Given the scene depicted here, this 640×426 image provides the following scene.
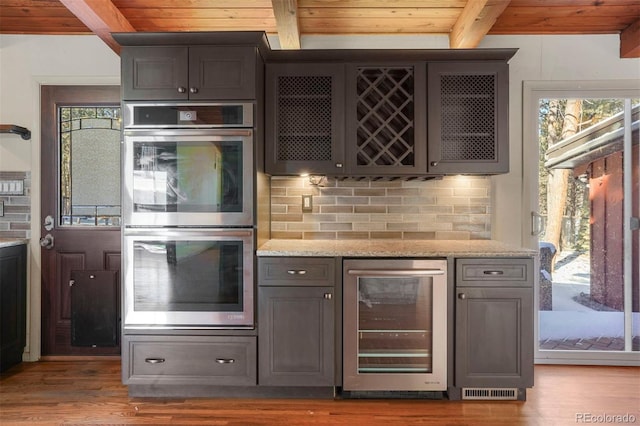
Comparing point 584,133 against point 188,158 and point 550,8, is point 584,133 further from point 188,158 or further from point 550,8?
point 188,158

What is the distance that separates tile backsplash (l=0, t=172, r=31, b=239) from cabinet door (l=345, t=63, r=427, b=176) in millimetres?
2416

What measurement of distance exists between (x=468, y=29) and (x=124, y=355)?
2.98 meters

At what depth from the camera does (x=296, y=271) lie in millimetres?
2189

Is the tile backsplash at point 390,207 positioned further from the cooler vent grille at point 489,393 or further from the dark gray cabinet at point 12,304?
the dark gray cabinet at point 12,304

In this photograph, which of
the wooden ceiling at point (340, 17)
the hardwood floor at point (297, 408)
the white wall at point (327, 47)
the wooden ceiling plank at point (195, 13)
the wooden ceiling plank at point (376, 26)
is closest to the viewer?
the hardwood floor at point (297, 408)

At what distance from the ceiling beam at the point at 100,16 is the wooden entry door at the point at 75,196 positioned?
0.50 meters

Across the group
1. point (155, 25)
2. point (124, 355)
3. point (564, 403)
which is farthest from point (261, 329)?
point (155, 25)

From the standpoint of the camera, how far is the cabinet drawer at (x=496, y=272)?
2162mm

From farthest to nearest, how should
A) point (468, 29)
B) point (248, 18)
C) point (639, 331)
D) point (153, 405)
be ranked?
point (639, 331), point (248, 18), point (468, 29), point (153, 405)

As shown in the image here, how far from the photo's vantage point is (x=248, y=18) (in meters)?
2.60

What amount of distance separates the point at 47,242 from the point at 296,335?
2053 millimetres

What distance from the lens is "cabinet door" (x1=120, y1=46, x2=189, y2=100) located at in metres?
2.22

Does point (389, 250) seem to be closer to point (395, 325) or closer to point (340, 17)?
point (395, 325)

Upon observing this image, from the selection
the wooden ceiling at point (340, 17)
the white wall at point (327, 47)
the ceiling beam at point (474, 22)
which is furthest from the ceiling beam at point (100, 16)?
the ceiling beam at point (474, 22)
